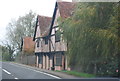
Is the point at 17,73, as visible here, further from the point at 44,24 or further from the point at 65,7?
the point at 65,7

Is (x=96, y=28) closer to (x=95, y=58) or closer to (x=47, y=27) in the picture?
(x=95, y=58)

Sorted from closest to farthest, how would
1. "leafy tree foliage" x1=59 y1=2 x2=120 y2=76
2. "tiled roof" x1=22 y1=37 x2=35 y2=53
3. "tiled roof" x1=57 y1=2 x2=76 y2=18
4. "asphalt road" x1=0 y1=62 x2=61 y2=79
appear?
1. "asphalt road" x1=0 y1=62 x2=61 y2=79
2. "tiled roof" x1=22 y1=37 x2=35 y2=53
3. "leafy tree foliage" x1=59 y1=2 x2=120 y2=76
4. "tiled roof" x1=57 y1=2 x2=76 y2=18

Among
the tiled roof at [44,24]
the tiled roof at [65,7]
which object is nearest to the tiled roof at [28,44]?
the tiled roof at [44,24]

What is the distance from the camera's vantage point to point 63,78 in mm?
3055

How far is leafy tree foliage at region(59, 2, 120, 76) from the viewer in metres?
3.96

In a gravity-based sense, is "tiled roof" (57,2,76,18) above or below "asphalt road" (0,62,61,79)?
above

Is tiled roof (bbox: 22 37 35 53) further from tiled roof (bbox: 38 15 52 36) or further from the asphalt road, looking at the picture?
the asphalt road

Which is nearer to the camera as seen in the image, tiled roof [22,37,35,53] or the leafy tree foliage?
tiled roof [22,37,35,53]

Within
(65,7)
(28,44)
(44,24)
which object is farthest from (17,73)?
(65,7)

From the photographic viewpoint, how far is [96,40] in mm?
4578

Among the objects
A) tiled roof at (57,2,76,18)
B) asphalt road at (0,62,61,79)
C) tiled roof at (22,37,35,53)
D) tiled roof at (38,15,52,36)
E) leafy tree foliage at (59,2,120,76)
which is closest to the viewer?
asphalt road at (0,62,61,79)

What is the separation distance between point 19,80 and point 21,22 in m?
1.13

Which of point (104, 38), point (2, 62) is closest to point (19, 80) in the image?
point (2, 62)

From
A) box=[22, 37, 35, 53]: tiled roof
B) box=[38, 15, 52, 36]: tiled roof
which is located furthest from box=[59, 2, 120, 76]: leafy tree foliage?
box=[22, 37, 35, 53]: tiled roof
